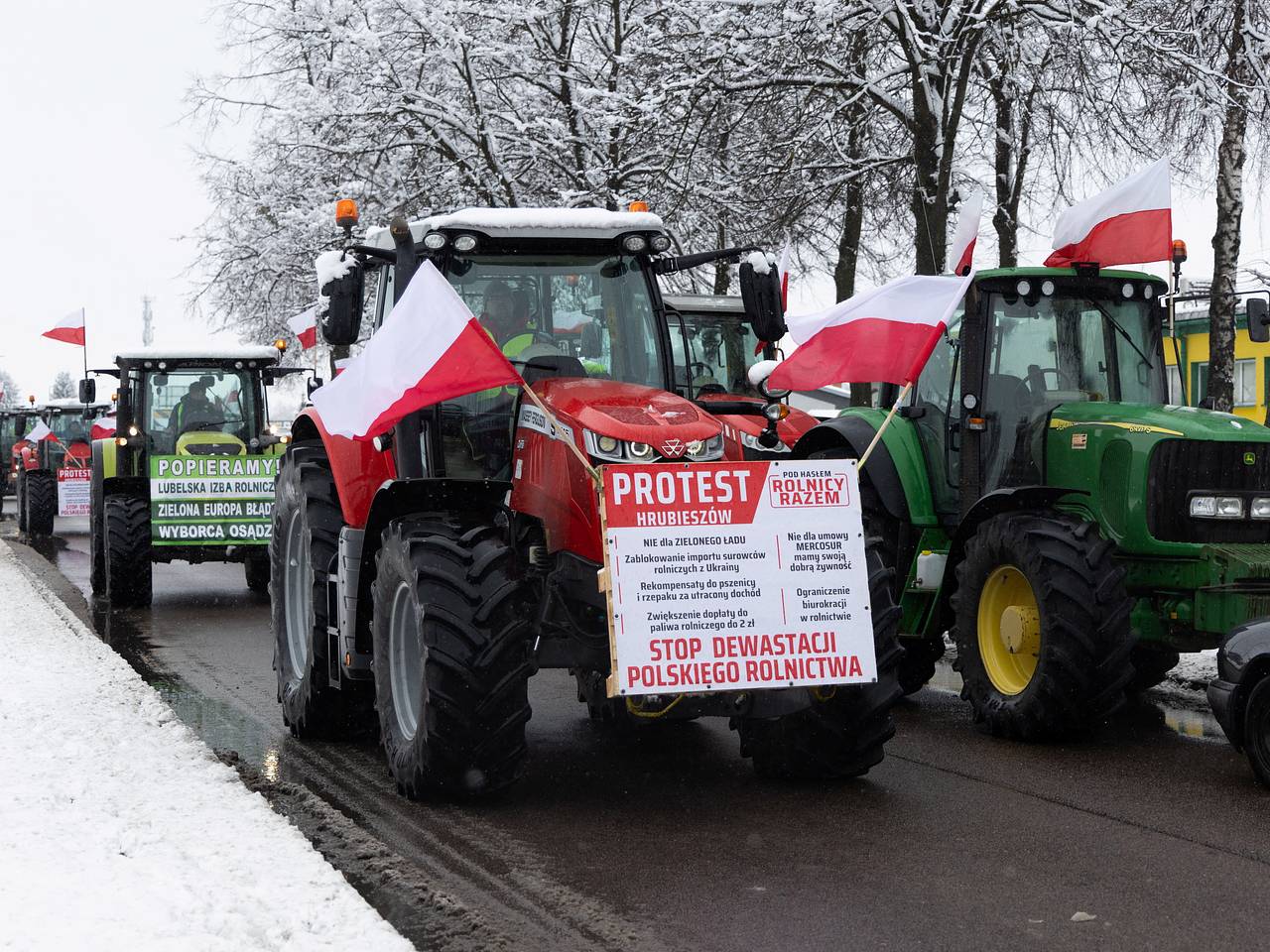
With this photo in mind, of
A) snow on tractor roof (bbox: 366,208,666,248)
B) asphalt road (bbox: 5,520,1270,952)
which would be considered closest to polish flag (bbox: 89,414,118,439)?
asphalt road (bbox: 5,520,1270,952)

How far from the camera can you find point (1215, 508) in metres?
8.09

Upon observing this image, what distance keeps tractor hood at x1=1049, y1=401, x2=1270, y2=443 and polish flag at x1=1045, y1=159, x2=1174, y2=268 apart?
92 centimetres

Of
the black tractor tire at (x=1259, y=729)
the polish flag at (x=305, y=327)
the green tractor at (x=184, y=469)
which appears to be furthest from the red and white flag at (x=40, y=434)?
the black tractor tire at (x=1259, y=729)

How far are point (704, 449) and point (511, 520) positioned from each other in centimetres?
89

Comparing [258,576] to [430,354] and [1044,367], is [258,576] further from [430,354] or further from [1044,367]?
[430,354]

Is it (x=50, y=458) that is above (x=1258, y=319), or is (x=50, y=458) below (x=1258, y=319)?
below

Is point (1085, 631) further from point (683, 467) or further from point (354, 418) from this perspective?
point (354, 418)

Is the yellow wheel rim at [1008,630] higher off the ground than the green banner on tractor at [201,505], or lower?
lower

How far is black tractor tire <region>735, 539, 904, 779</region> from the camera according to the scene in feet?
21.9

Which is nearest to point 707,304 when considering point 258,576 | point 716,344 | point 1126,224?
point 716,344

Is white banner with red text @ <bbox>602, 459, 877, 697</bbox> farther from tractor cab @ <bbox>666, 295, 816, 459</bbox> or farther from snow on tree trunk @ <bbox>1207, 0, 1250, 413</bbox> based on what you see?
tractor cab @ <bbox>666, 295, 816, 459</bbox>

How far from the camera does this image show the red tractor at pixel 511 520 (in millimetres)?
6336

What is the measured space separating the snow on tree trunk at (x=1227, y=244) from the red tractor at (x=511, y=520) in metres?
6.58

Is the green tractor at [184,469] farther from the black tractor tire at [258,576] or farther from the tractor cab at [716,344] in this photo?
the tractor cab at [716,344]
